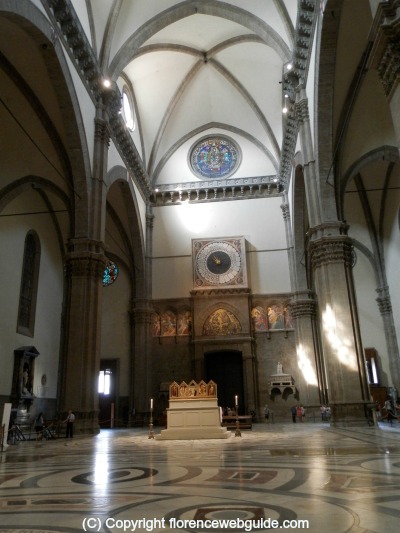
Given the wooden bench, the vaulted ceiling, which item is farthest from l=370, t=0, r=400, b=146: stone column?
the wooden bench

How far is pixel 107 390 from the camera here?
78.2 feet

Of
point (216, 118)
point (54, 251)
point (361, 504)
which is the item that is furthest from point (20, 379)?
point (216, 118)

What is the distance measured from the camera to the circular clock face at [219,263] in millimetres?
24422

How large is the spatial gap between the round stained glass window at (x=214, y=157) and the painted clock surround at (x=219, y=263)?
14.3 feet

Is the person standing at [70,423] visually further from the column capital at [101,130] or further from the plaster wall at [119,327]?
the plaster wall at [119,327]

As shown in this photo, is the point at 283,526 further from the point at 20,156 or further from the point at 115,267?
the point at 115,267

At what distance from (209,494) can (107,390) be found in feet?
68.9

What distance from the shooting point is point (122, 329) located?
24.8 m

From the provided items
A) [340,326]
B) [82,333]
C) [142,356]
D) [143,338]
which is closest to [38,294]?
[143,338]

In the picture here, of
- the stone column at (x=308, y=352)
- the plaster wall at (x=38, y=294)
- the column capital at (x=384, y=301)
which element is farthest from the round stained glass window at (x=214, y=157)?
the column capital at (x=384, y=301)

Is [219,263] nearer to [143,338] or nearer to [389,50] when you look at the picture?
[143,338]

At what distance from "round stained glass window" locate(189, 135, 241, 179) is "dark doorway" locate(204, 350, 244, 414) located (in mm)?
10261

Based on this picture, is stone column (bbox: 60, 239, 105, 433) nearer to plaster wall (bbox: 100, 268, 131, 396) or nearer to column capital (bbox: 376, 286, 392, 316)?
Answer: plaster wall (bbox: 100, 268, 131, 396)

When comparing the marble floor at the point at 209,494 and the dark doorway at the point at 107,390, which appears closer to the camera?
the marble floor at the point at 209,494
